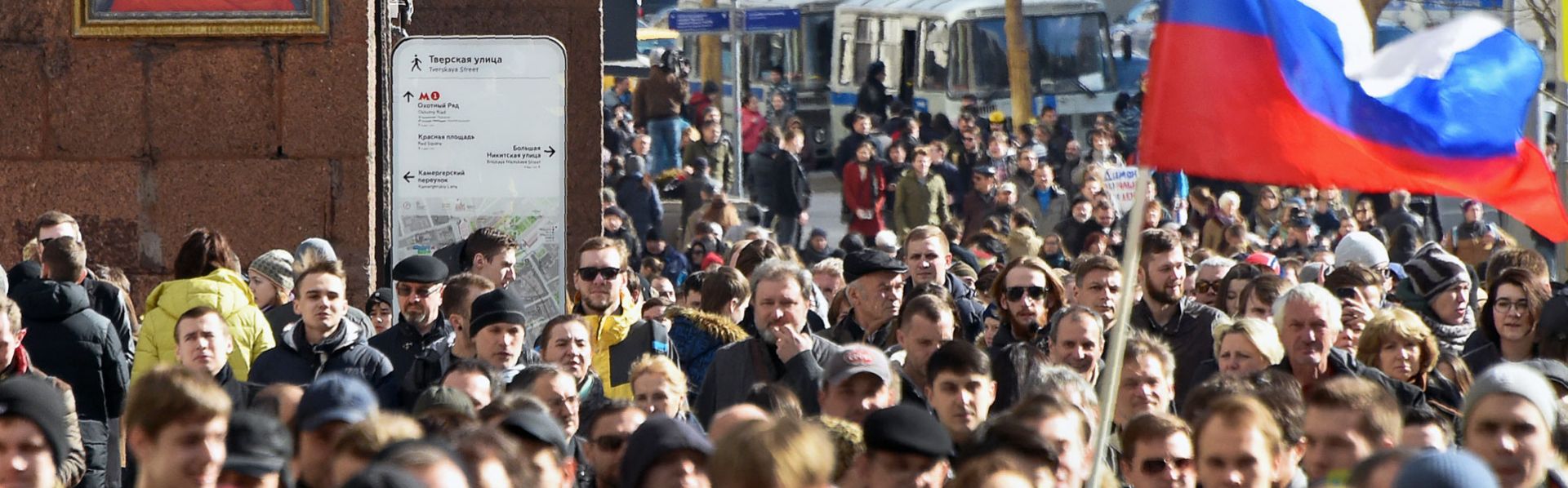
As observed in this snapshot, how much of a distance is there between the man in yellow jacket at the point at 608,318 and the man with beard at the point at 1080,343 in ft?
5.37

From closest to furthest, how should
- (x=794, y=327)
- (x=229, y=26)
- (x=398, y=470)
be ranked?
1. (x=398, y=470)
2. (x=794, y=327)
3. (x=229, y=26)

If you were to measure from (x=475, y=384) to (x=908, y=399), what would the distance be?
1.46m

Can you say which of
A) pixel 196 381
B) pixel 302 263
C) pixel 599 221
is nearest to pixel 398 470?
pixel 196 381

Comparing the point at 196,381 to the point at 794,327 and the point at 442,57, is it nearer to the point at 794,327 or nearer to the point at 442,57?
the point at 794,327

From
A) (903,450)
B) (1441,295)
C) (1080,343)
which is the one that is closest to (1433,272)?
(1441,295)

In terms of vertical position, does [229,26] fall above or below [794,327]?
above

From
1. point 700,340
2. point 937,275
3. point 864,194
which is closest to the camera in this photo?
point 700,340

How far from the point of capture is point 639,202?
20859 mm

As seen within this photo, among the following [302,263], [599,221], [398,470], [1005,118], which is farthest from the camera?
[1005,118]

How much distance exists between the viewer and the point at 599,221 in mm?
13750

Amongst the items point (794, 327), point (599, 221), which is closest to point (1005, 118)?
point (599, 221)

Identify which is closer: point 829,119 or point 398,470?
point 398,470

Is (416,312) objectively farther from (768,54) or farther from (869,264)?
(768,54)

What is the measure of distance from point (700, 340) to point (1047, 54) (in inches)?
1024
